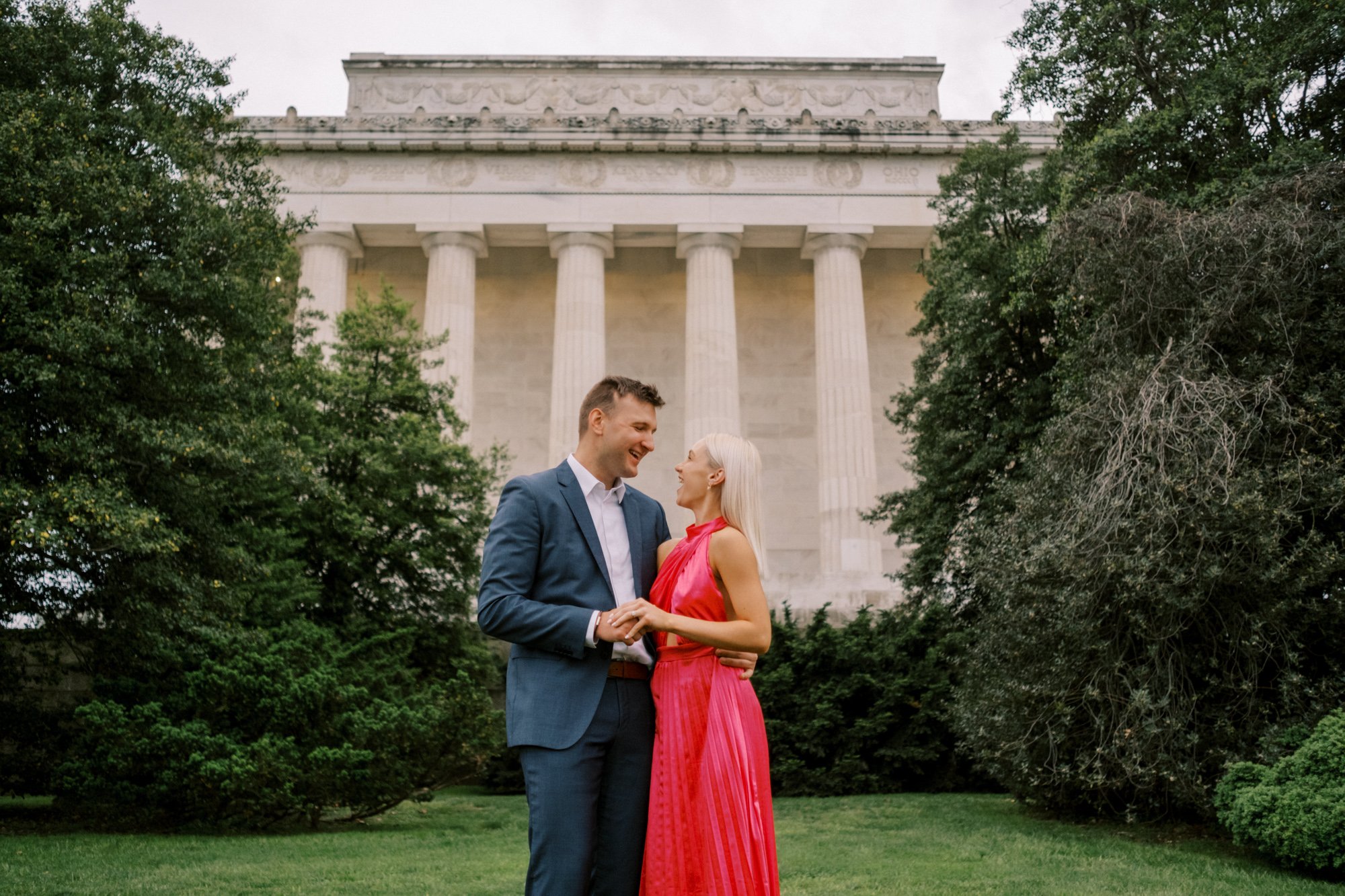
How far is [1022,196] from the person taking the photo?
957 inches

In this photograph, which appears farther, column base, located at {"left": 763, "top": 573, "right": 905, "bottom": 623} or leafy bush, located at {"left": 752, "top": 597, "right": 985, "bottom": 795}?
column base, located at {"left": 763, "top": 573, "right": 905, "bottom": 623}

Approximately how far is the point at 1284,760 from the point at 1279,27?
12075 mm


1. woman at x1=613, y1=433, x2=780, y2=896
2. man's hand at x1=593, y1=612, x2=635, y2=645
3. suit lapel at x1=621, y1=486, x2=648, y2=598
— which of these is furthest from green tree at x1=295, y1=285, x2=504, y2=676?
man's hand at x1=593, y1=612, x2=635, y2=645

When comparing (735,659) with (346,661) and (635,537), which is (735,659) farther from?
(346,661)

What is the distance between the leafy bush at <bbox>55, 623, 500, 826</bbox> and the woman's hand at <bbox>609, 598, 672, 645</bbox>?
11247 mm

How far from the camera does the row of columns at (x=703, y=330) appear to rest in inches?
1495

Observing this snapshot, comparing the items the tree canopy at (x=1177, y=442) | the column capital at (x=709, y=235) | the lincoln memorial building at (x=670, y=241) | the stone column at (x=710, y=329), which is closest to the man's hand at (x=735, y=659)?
the tree canopy at (x=1177, y=442)

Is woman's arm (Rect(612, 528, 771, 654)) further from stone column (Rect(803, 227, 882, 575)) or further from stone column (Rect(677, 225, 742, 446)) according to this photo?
stone column (Rect(677, 225, 742, 446))

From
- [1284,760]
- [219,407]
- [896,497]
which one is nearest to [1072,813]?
[1284,760]

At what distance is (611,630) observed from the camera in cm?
493

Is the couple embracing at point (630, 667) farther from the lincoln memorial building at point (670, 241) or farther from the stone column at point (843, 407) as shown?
the stone column at point (843, 407)

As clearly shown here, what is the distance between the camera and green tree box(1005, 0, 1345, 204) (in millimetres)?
16875

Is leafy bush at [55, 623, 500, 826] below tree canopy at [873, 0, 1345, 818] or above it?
below

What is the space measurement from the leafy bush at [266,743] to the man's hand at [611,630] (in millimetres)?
11184
